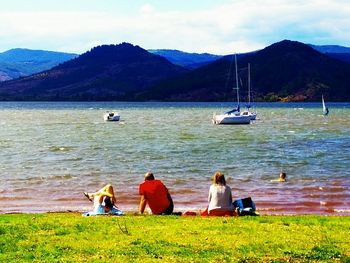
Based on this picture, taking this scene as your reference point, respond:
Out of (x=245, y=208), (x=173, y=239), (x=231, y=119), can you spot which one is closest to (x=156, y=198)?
(x=245, y=208)

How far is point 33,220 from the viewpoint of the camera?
15.6 m

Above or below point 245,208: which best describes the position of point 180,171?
below

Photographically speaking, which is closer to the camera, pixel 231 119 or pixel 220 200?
pixel 220 200

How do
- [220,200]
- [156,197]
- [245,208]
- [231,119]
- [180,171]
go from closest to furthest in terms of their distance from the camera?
[220,200]
[245,208]
[156,197]
[180,171]
[231,119]

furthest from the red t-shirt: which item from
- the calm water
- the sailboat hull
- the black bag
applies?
the sailboat hull

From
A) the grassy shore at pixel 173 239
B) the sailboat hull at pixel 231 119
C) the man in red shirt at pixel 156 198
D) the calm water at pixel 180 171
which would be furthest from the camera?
the sailboat hull at pixel 231 119

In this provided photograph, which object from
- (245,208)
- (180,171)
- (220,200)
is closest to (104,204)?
(220,200)

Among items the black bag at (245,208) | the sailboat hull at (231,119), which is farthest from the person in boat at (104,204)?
the sailboat hull at (231,119)

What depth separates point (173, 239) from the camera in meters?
12.9

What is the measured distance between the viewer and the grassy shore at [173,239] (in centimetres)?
1139

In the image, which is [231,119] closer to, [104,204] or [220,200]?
[104,204]

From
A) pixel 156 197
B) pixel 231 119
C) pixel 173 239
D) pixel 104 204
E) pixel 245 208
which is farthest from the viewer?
pixel 231 119

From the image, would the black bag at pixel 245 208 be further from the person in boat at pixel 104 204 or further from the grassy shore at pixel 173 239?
the person in boat at pixel 104 204

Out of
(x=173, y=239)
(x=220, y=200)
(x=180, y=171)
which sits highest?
(x=220, y=200)
